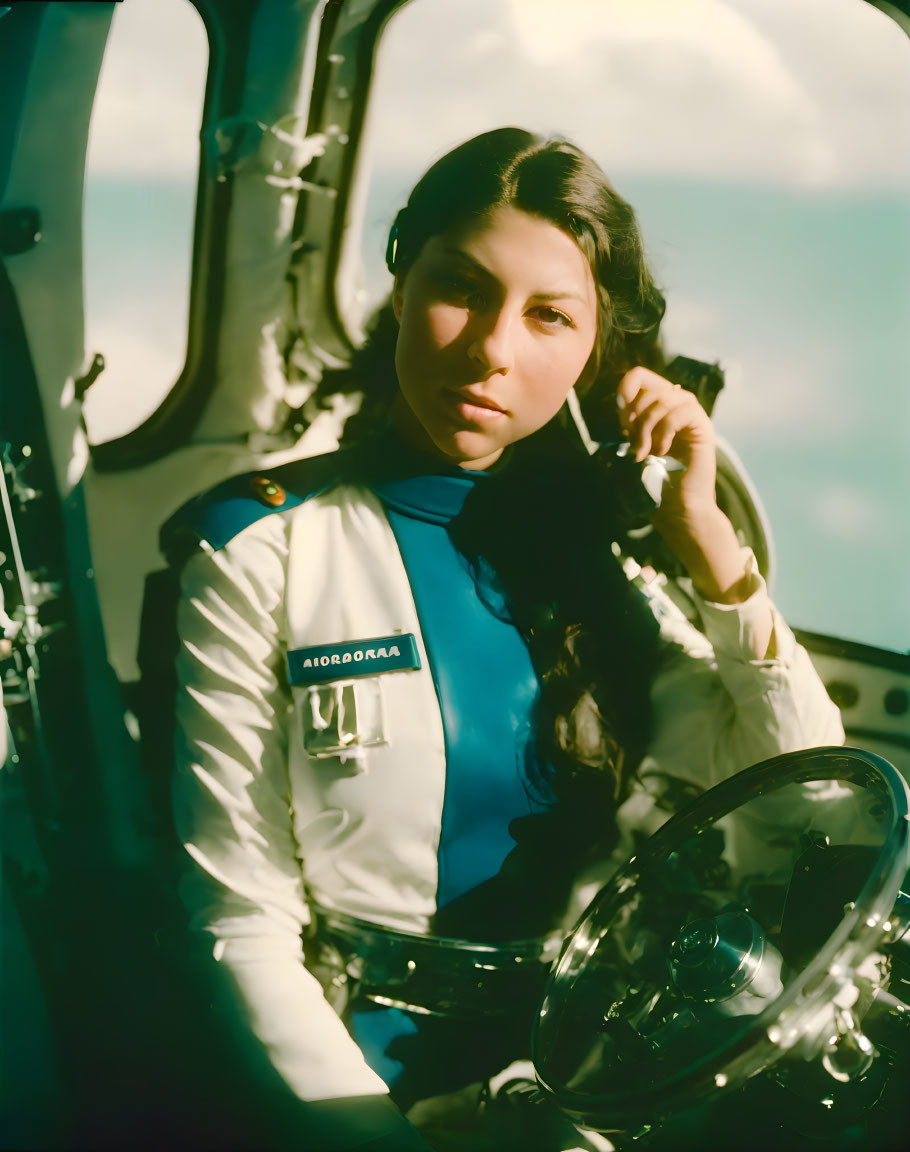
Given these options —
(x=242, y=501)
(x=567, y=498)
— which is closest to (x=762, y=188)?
(x=567, y=498)

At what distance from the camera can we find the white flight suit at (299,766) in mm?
1007

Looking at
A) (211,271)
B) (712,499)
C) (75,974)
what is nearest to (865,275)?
(712,499)

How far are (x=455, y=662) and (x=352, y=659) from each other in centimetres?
12

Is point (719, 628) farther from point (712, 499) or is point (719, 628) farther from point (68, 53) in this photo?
point (68, 53)

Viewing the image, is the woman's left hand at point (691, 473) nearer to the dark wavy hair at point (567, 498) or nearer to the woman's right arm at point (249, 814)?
the dark wavy hair at point (567, 498)

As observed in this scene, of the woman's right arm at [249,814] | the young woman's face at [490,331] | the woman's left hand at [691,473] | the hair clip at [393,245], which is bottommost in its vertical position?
the woman's right arm at [249,814]

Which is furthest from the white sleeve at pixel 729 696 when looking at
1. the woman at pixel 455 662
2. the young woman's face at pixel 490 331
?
the young woman's face at pixel 490 331

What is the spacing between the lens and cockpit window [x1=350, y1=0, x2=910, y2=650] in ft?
3.61

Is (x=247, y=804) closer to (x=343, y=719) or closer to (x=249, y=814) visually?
(x=249, y=814)

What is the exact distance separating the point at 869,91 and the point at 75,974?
1441 millimetres

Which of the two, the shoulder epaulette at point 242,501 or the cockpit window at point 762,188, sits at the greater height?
the cockpit window at point 762,188

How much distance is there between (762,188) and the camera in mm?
1143

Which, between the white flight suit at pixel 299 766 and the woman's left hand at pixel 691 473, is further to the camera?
the woman's left hand at pixel 691 473

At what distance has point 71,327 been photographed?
108 centimetres
